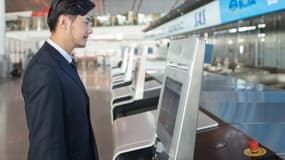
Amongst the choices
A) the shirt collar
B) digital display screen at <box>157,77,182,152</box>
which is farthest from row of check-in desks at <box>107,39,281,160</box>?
the shirt collar

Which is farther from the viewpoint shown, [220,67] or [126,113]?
[220,67]

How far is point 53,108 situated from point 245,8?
425 centimetres

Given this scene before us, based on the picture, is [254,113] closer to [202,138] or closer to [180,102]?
[202,138]

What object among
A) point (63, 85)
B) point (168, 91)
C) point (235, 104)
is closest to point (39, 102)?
point (63, 85)

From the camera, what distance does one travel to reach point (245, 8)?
548 centimetres

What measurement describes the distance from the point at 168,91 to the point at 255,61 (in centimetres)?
662

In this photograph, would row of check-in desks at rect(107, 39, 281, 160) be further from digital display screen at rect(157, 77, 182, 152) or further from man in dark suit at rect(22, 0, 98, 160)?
man in dark suit at rect(22, 0, 98, 160)

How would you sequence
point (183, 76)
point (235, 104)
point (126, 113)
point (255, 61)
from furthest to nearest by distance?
point (255, 61) → point (126, 113) → point (235, 104) → point (183, 76)

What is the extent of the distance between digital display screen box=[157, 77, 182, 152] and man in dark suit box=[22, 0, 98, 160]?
0.38 metres

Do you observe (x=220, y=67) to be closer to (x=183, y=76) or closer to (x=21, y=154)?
(x=21, y=154)

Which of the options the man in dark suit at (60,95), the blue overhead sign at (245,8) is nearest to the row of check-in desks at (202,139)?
the man in dark suit at (60,95)

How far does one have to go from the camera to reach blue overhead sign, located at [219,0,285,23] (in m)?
4.62

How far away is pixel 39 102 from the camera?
5.85 feet

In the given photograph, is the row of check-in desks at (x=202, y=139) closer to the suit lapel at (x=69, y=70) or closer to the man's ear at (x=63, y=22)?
the suit lapel at (x=69, y=70)
